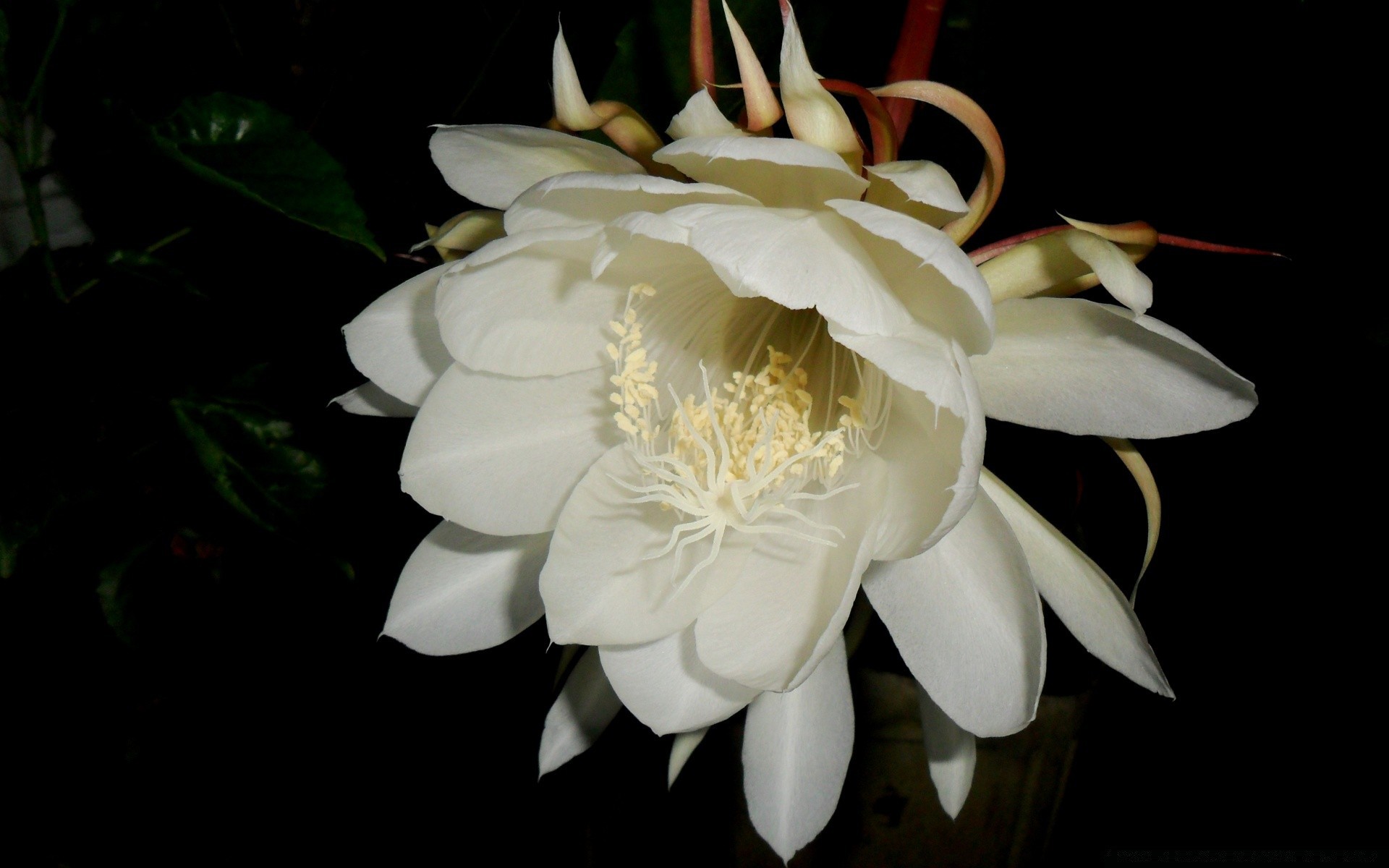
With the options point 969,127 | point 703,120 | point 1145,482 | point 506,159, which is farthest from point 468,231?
point 1145,482

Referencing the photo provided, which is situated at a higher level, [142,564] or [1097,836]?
[142,564]

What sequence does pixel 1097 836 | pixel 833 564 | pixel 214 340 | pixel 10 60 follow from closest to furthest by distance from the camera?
pixel 833 564 → pixel 10 60 → pixel 214 340 → pixel 1097 836

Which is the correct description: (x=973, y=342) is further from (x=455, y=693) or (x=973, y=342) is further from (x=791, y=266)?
(x=455, y=693)

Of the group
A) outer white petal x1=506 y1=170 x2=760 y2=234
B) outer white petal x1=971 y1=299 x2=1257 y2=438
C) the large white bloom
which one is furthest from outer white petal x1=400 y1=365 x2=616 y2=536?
outer white petal x1=971 y1=299 x2=1257 y2=438

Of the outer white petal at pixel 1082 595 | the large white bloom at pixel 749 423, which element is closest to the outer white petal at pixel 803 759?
the large white bloom at pixel 749 423

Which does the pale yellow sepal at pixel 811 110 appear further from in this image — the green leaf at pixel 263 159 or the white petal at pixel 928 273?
the green leaf at pixel 263 159

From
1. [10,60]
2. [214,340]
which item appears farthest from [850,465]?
[10,60]
